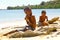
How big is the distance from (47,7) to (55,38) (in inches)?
1501

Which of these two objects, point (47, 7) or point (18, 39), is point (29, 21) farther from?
point (47, 7)

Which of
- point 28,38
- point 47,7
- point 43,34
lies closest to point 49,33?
point 43,34

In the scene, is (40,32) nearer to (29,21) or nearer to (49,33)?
(49,33)

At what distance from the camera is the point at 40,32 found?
7.11 m

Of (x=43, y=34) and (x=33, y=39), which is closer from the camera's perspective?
(x=33, y=39)

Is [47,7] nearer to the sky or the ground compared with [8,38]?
nearer to the ground

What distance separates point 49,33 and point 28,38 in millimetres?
829

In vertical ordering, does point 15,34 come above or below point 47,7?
above

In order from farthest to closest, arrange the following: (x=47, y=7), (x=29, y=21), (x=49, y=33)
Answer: (x=47, y=7) → (x=29, y=21) → (x=49, y=33)

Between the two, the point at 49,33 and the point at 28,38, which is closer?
the point at 28,38

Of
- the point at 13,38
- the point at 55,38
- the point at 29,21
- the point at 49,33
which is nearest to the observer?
the point at 55,38

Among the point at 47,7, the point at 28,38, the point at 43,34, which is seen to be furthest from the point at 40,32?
the point at 47,7

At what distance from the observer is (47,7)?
4422 cm

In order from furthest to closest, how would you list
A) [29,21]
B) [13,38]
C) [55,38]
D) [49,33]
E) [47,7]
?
1. [47,7]
2. [29,21]
3. [49,33]
4. [13,38]
5. [55,38]
